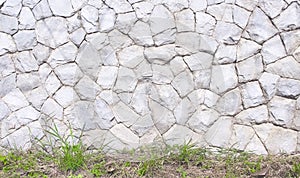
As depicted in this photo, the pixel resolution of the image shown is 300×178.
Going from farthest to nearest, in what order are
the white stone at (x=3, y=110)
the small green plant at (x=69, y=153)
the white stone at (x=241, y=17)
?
the white stone at (x=3, y=110), the white stone at (x=241, y=17), the small green plant at (x=69, y=153)

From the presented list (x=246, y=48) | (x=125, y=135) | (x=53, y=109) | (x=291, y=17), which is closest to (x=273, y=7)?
(x=291, y=17)

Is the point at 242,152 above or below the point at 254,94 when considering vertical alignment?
below

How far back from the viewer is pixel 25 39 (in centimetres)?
374

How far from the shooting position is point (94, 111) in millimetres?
3707

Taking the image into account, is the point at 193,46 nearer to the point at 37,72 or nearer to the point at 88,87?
the point at 88,87

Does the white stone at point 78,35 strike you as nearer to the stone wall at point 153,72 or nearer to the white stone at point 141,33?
the stone wall at point 153,72

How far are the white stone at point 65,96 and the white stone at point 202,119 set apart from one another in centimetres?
98

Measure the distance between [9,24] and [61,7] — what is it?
0.46 meters

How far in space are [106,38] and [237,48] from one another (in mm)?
1073

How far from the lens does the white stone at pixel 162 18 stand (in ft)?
12.1

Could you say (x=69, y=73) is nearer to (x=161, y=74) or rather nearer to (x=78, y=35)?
(x=78, y=35)

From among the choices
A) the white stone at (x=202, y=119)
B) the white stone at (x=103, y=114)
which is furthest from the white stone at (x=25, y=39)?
the white stone at (x=202, y=119)

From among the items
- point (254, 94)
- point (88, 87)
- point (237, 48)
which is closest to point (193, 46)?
point (237, 48)

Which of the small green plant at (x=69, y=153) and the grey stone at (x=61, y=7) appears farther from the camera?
the grey stone at (x=61, y=7)
